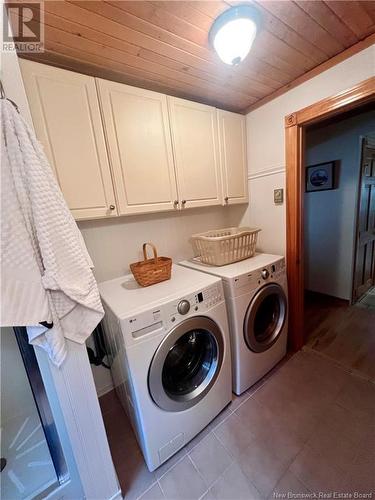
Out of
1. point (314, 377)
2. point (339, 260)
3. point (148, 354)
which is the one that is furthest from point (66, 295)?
point (339, 260)

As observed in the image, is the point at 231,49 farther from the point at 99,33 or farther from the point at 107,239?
the point at 107,239

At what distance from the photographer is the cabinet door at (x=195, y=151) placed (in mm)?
1507

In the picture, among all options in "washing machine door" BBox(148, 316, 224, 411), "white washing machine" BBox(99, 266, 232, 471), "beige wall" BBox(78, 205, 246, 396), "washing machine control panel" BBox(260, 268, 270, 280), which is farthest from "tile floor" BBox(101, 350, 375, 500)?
"washing machine control panel" BBox(260, 268, 270, 280)

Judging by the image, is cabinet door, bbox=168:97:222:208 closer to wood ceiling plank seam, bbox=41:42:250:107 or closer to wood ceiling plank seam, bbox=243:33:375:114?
wood ceiling plank seam, bbox=41:42:250:107

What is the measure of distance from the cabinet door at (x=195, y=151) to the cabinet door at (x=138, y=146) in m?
0.08

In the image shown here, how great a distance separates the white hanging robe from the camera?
670 mm

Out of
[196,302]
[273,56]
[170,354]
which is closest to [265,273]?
[196,302]

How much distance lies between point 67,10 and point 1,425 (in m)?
1.87

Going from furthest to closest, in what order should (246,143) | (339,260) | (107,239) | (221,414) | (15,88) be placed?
(339,260), (246,143), (107,239), (221,414), (15,88)

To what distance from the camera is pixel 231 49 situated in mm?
989

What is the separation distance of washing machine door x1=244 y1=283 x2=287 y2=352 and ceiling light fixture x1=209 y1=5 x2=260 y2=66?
4.44 ft

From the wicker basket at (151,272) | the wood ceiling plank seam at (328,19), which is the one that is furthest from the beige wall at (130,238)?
the wood ceiling plank seam at (328,19)

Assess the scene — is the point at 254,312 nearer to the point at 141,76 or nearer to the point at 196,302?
the point at 196,302

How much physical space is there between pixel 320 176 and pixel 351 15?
1.81 metres
